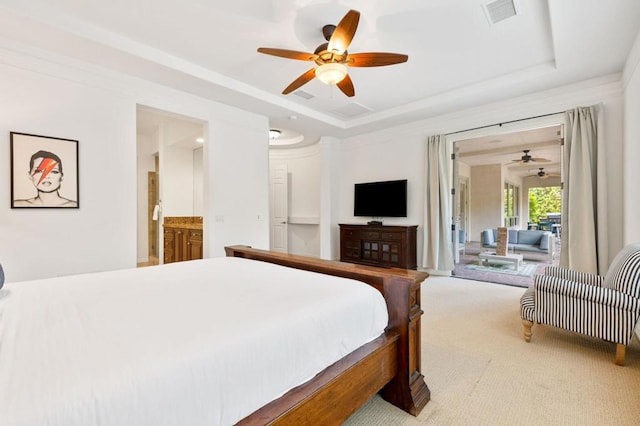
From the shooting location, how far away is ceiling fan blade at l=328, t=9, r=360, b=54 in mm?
2168

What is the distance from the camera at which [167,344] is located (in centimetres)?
99

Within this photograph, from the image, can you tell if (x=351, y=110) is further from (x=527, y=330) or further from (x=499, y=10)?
(x=527, y=330)

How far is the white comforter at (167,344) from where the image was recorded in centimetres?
78

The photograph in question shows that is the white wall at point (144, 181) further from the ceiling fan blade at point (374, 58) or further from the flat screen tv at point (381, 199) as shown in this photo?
the ceiling fan blade at point (374, 58)

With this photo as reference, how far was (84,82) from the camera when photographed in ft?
10.3

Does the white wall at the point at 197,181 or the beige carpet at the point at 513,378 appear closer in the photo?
the beige carpet at the point at 513,378

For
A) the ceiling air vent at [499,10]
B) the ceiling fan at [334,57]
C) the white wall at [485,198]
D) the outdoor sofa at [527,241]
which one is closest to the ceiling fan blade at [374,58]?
the ceiling fan at [334,57]

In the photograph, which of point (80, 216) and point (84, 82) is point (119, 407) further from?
point (84, 82)

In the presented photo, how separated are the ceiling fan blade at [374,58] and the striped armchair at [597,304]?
2.26m

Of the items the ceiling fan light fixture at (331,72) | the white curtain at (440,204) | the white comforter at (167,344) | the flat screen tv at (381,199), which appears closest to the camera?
the white comforter at (167,344)

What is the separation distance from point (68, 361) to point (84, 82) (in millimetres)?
3400

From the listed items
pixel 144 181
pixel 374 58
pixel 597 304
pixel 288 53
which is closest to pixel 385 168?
pixel 374 58

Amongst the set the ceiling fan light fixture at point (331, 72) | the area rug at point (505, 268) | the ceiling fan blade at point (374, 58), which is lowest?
the area rug at point (505, 268)

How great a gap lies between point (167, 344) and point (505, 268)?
20.9 feet
